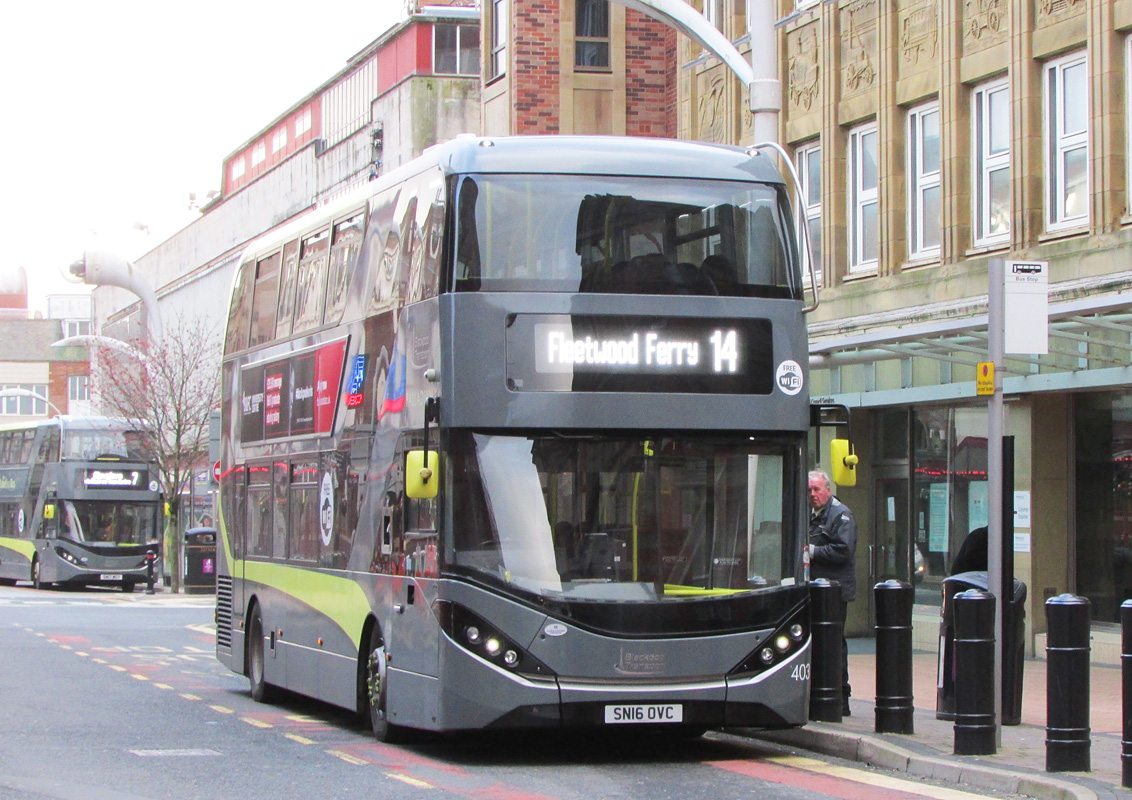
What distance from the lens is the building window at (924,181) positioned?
21.0 m

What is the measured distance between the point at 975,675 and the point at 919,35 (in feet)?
38.2

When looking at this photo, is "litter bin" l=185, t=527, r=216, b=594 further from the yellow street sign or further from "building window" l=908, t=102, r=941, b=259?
the yellow street sign

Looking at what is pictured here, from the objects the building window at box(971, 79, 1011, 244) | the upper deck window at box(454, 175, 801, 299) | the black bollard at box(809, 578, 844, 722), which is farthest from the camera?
the building window at box(971, 79, 1011, 244)

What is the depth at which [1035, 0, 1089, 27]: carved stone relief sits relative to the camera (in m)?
18.3

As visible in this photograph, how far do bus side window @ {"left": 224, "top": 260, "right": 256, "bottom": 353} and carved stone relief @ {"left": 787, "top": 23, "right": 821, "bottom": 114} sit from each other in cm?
877

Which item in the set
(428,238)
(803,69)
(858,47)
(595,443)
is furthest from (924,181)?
(595,443)

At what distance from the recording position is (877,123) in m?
21.9

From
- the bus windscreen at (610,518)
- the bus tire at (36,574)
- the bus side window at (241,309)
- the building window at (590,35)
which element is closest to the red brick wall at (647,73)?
the building window at (590,35)

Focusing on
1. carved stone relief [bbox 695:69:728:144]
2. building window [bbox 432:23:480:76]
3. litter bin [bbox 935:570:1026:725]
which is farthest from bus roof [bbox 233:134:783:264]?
building window [bbox 432:23:480:76]

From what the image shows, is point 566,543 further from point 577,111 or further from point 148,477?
point 148,477

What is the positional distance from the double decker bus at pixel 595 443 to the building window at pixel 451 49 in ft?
125

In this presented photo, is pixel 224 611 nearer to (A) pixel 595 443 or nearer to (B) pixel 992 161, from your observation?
(A) pixel 595 443

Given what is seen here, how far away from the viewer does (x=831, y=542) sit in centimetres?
1347

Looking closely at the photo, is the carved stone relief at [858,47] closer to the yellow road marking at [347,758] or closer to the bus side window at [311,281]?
the bus side window at [311,281]
